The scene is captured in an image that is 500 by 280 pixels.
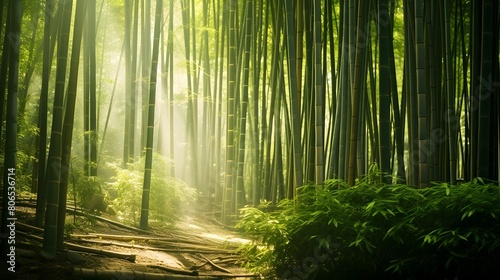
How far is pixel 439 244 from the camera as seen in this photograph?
3.23 meters

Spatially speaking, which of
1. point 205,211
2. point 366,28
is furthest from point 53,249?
point 205,211

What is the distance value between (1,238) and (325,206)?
6.78 feet

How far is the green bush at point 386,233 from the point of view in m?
3.10

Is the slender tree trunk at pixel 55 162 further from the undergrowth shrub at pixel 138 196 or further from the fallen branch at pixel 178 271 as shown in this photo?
the undergrowth shrub at pixel 138 196

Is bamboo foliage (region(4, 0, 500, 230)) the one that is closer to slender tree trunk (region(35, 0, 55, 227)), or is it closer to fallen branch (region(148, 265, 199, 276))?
slender tree trunk (region(35, 0, 55, 227))

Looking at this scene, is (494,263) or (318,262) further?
(318,262)

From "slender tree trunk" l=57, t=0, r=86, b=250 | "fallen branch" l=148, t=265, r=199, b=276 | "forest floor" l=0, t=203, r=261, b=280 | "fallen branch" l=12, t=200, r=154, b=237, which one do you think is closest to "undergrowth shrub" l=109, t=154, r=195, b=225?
"forest floor" l=0, t=203, r=261, b=280

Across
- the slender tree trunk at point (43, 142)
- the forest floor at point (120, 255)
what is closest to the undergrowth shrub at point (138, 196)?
the forest floor at point (120, 255)

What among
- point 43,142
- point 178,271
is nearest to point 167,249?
point 178,271

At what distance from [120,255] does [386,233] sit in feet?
6.11

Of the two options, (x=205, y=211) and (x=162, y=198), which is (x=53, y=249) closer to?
(x=162, y=198)

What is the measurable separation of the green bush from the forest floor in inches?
22.7

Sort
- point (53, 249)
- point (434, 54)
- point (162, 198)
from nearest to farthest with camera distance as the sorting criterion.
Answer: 1. point (53, 249)
2. point (434, 54)
3. point (162, 198)

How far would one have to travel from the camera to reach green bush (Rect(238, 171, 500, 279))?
3.10 meters
